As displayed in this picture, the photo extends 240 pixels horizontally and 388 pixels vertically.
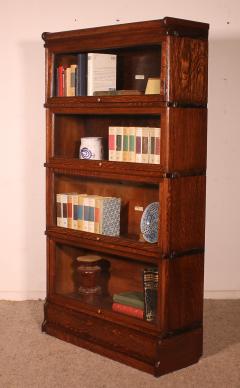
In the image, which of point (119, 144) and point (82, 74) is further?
point (82, 74)

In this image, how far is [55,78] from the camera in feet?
13.8

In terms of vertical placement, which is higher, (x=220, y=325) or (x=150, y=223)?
(x=150, y=223)

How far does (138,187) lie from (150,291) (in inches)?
23.5

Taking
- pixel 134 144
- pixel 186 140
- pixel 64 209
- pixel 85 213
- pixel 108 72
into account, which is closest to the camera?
pixel 186 140

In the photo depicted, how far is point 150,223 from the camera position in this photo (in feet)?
12.3

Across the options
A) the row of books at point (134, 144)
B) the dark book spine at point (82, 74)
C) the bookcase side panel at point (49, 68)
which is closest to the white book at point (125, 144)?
the row of books at point (134, 144)

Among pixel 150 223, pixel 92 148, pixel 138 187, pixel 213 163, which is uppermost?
pixel 92 148

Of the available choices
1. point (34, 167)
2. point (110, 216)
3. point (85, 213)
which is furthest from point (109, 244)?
point (34, 167)

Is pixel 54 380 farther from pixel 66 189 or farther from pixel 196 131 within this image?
pixel 196 131

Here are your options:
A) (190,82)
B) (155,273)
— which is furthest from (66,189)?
(190,82)

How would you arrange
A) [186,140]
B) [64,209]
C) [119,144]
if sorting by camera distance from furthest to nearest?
[64,209] → [119,144] → [186,140]

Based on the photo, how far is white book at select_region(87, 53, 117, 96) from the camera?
399 centimetres

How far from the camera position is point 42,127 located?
16.4ft

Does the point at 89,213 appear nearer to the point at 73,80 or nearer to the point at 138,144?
the point at 138,144
